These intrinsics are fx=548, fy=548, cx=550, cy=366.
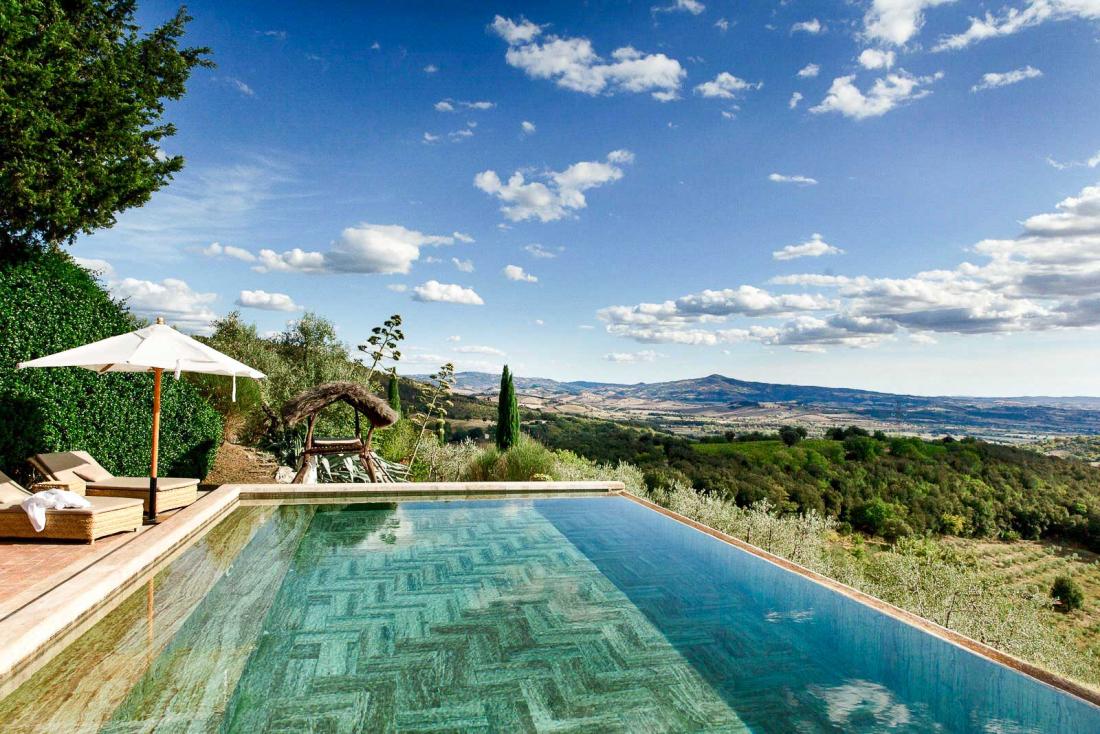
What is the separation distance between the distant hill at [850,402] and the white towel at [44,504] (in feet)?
202

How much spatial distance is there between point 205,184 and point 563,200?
13323 millimetres

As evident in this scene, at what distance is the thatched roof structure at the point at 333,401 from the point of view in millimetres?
8055

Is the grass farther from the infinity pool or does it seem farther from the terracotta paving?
the terracotta paving

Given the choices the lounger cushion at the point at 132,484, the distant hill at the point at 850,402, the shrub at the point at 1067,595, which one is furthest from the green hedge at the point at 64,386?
the distant hill at the point at 850,402

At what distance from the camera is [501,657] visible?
10.8 feet

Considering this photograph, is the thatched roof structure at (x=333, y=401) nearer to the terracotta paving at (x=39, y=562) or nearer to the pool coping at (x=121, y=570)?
the pool coping at (x=121, y=570)

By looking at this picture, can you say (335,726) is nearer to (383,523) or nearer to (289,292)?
(383,523)

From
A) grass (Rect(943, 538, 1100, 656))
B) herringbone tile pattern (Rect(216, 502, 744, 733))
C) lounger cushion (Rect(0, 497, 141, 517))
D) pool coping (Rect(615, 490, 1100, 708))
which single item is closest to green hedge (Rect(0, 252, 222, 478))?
lounger cushion (Rect(0, 497, 141, 517))

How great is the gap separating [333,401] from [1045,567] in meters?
39.3

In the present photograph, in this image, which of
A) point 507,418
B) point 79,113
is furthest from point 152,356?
point 507,418

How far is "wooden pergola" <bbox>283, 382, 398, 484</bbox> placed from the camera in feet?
26.5

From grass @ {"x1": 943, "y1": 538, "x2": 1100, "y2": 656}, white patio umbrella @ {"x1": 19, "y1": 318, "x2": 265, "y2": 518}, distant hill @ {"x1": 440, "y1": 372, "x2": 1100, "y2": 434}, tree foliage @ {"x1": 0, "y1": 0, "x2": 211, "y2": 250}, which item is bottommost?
grass @ {"x1": 943, "y1": 538, "x2": 1100, "y2": 656}

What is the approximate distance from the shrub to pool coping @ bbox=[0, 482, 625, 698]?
105ft

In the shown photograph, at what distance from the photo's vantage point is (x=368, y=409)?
8.62m
